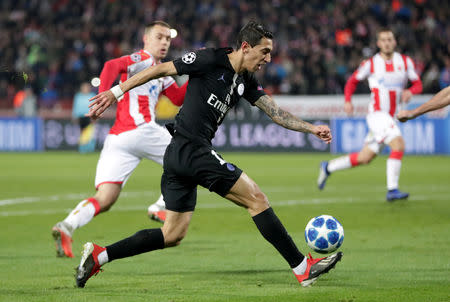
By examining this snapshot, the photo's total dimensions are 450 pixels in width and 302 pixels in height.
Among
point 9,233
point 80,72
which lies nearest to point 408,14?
point 80,72

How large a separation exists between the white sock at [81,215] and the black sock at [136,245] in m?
1.56

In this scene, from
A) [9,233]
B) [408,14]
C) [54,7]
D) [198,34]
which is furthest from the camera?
[54,7]

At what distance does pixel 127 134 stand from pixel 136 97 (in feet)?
1.67

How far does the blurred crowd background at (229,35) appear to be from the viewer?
2819 cm

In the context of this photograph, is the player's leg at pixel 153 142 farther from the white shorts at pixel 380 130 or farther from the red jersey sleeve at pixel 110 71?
the white shorts at pixel 380 130

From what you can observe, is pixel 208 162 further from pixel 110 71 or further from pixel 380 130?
pixel 380 130

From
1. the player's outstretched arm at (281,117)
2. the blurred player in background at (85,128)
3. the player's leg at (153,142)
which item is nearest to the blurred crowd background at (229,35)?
the blurred player in background at (85,128)

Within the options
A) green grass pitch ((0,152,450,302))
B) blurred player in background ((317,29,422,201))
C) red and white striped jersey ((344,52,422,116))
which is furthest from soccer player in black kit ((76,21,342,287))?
red and white striped jersey ((344,52,422,116))

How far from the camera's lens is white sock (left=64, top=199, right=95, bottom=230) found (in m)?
7.71

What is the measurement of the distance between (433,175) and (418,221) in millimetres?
7586

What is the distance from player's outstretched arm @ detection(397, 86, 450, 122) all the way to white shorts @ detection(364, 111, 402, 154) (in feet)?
16.0

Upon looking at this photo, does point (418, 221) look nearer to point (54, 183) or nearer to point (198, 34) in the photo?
A: point (54, 183)

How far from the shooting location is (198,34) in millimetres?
31953

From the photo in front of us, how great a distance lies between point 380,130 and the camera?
1270 centimetres
